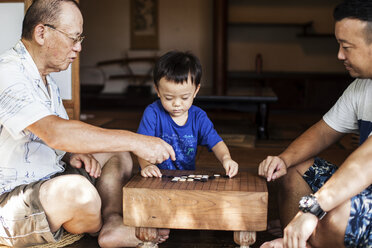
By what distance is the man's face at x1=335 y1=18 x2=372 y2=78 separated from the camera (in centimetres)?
173

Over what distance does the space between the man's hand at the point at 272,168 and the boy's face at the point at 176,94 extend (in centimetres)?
45

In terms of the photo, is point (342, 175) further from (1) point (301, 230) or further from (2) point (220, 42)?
(2) point (220, 42)

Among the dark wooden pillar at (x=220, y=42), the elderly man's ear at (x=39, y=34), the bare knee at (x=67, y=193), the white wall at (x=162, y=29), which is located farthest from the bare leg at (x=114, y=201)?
the white wall at (x=162, y=29)

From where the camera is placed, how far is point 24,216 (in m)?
1.87

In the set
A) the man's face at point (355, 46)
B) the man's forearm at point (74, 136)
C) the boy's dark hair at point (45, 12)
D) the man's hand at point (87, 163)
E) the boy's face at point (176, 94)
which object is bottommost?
the man's hand at point (87, 163)

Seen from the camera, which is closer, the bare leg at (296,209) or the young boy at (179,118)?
the bare leg at (296,209)

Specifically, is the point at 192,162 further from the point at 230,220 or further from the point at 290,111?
the point at 290,111

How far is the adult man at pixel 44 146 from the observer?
5.78ft

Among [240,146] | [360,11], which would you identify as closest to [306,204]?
[360,11]

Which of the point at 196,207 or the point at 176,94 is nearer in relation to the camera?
the point at 196,207

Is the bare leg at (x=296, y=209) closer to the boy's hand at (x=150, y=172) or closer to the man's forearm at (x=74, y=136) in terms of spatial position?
the boy's hand at (x=150, y=172)

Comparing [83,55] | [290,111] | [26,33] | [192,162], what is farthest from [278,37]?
[26,33]

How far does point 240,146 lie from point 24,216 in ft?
8.26

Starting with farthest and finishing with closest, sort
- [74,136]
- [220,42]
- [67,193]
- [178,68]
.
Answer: [220,42] < [178,68] < [67,193] < [74,136]
